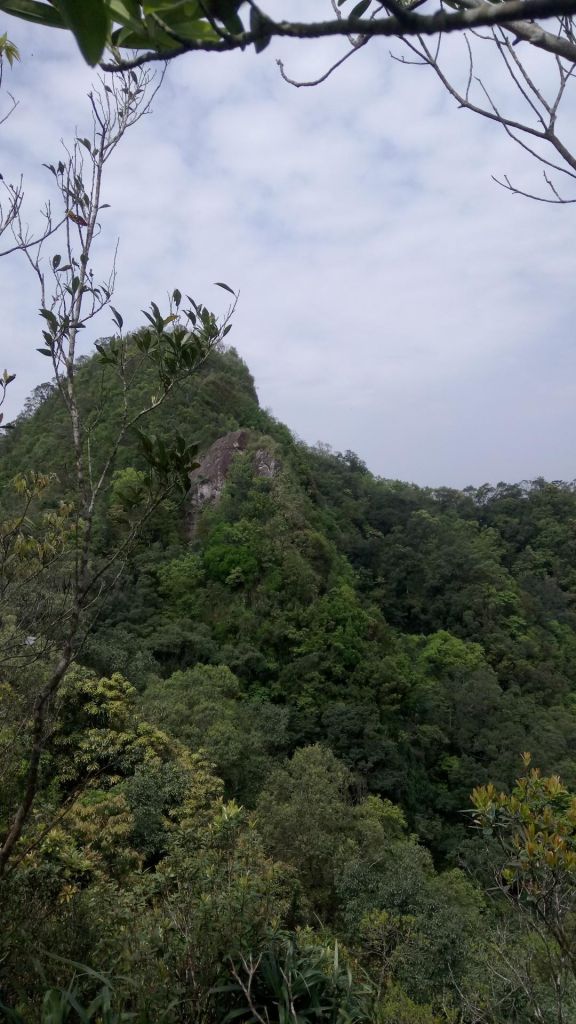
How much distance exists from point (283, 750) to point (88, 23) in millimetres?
11254

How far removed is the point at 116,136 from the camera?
2.02 m

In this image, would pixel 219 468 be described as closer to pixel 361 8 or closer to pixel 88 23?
pixel 361 8

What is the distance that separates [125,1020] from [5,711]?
127 centimetres

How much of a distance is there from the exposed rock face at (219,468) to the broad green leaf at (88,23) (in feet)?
51.7

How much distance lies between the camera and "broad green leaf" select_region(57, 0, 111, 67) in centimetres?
49

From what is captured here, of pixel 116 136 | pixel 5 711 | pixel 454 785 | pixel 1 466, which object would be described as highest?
pixel 1 466

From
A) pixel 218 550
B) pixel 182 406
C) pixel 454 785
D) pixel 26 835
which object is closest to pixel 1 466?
pixel 182 406

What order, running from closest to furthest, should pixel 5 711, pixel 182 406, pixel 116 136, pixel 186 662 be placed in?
pixel 116 136
pixel 5 711
pixel 186 662
pixel 182 406

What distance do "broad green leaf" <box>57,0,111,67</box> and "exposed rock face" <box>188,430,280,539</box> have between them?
51.7 ft

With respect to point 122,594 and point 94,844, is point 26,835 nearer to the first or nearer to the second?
point 94,844

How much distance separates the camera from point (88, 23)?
0.51 m

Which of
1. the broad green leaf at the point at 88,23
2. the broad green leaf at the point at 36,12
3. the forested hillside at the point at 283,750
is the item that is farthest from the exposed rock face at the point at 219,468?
the broad green leaf at the point at 88,23

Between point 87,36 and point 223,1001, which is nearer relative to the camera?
point 87,36

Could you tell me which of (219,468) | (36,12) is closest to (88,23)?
(36,12)
